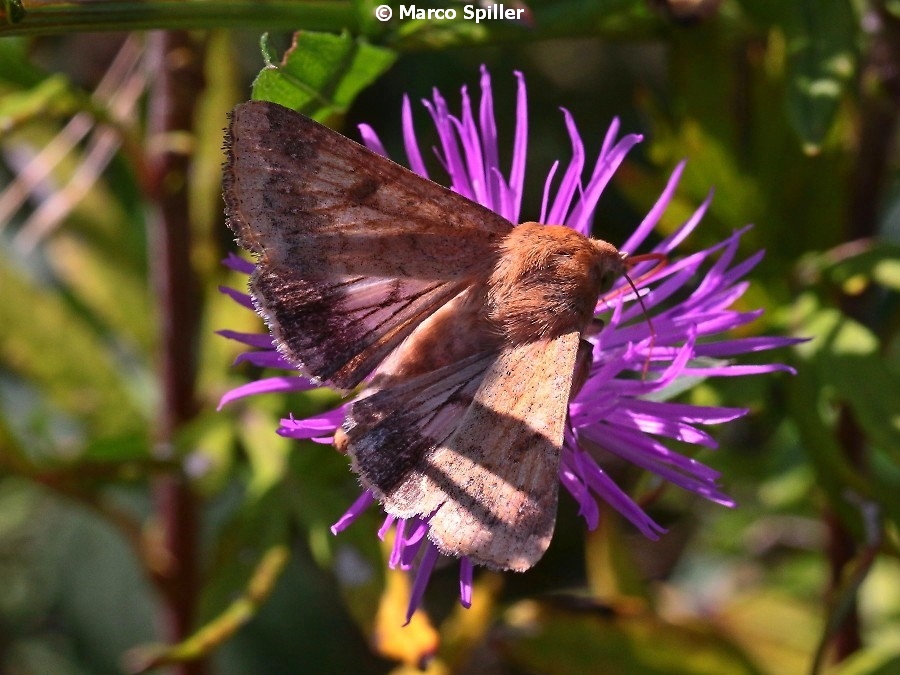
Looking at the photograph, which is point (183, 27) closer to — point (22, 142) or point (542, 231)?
point (542, 231)

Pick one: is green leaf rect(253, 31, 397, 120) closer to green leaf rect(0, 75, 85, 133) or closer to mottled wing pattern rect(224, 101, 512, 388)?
mottled wing pattern rect(224, 101, 512, 388)

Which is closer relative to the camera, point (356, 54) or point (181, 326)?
point (356, 54)

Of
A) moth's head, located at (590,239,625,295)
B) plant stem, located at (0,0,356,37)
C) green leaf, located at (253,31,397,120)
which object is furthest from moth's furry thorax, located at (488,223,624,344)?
plant stem, located at (0,0,356,37)

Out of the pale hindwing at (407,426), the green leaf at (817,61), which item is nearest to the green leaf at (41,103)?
the pale hindwing at (407,426)

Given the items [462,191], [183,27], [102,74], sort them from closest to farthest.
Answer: [183,27]
[462,191]
[102,74]

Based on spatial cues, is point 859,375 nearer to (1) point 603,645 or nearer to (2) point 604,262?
(2) point 604,262

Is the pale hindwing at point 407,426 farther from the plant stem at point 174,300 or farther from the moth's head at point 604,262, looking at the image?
the plant stem at point 174,300

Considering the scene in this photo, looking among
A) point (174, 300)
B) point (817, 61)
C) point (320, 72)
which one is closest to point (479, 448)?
point (320, 72)

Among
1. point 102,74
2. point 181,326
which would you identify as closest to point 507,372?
point 181,326
